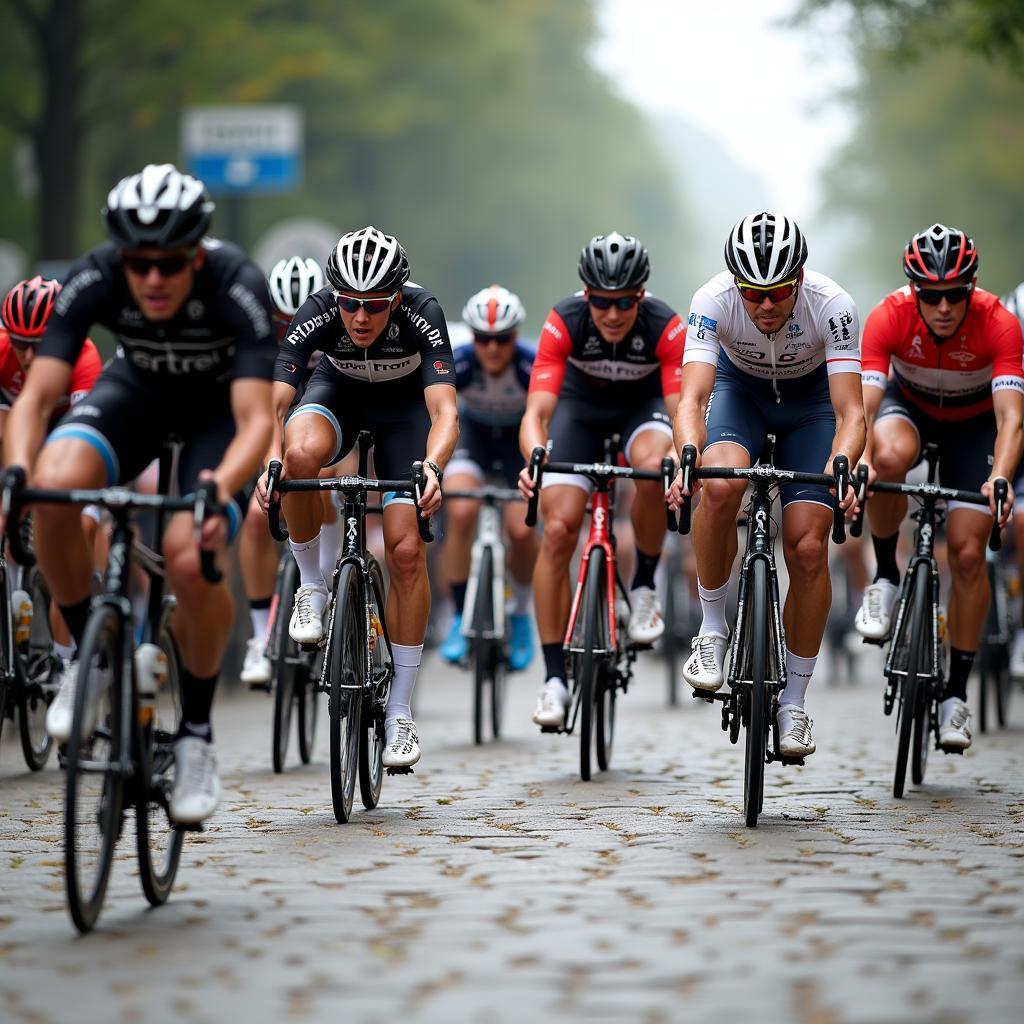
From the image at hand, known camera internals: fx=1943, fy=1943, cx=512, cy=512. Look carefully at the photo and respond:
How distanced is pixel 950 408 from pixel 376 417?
2987 mm

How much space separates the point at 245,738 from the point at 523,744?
185cm

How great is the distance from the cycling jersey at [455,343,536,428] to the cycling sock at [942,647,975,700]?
11.5 ft

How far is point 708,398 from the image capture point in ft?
27.5

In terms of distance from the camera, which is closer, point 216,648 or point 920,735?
point 216,648

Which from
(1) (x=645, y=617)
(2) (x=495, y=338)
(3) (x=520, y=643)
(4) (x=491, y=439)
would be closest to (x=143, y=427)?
(1) (x=645, y=617)

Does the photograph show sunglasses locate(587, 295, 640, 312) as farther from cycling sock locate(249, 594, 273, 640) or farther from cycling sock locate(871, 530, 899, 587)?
cycling sock locate(249, 594, 273, 640)

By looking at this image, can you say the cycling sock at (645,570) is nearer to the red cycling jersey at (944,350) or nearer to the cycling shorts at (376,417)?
the red cycling jersey at (944,350)

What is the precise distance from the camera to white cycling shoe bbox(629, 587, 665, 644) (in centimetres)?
1021

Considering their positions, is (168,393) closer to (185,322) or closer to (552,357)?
(185,322)

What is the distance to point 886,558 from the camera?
9984mm

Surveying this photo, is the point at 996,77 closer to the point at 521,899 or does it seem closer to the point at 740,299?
the point at 740,299

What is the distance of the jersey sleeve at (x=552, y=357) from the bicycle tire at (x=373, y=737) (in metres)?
1.68

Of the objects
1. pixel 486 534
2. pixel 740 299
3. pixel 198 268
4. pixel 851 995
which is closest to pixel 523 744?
pixel 486 534

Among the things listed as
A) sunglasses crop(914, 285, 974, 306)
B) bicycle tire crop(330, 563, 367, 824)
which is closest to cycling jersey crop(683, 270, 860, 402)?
sunglasses crop(914, 285, 974, 306)
